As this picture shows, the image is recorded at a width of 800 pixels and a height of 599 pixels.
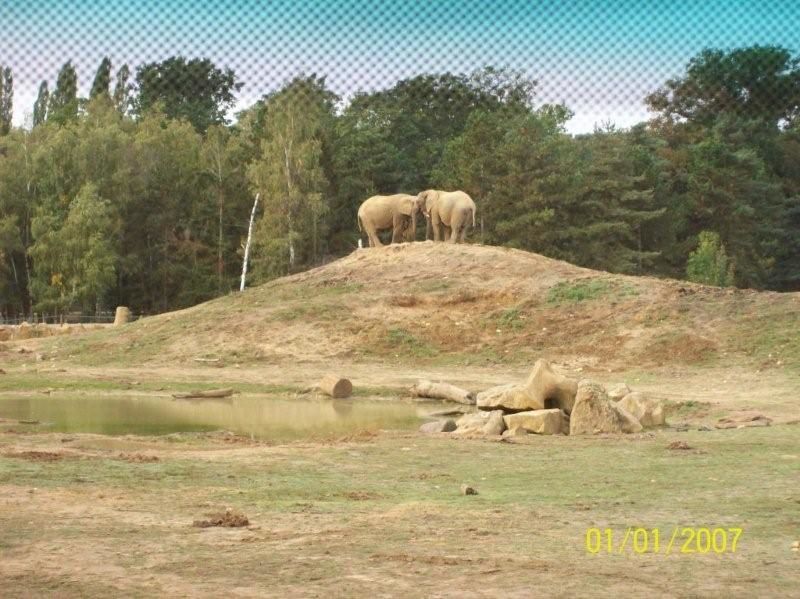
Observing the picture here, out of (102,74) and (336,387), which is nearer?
(102,74)

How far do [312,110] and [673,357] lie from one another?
2903cm

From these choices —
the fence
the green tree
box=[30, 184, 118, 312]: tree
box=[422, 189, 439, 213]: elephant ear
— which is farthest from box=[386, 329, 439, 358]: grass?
box=[30, 184, 118, 312]: tree

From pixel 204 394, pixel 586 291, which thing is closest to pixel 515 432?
pixel 204 394

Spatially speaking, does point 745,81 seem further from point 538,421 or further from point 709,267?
point 709,267

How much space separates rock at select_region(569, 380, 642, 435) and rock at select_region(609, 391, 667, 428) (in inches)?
23.9

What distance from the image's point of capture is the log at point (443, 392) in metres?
22.8

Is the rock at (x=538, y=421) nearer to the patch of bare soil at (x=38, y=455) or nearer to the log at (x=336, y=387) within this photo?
the patch of bare soil at (x=38, y=455)

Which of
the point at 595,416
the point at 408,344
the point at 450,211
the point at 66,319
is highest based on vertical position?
the point at 450,211

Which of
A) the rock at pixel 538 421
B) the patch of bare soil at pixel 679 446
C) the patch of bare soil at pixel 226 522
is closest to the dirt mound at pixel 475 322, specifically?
the rock at pixel 538 421

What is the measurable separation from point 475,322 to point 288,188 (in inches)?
968

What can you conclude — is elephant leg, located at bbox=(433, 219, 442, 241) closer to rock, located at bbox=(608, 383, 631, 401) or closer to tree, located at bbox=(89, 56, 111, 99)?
rock, located at bbox=(608, 383, 631, 401)

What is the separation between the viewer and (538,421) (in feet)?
52.4

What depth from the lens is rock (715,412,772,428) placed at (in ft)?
56.6

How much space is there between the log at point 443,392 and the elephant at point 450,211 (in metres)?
14.6
